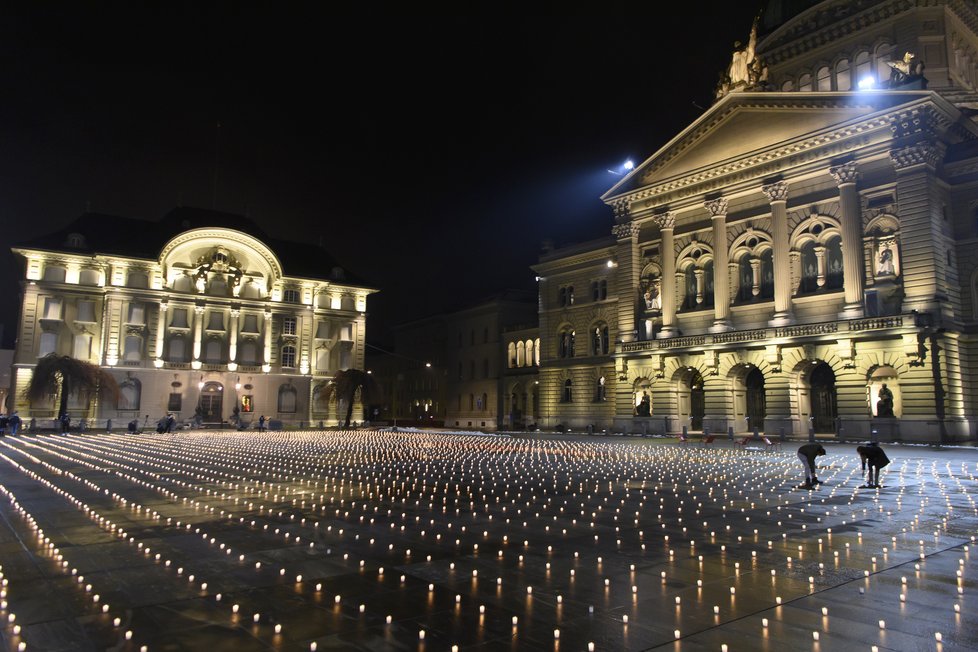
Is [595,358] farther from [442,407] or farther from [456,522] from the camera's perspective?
[456,522]

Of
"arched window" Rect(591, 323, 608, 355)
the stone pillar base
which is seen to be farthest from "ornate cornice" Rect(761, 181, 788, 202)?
"arched window" Rect(591, 323, 608, 355)

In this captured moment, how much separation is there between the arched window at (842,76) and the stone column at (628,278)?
57.5 feet

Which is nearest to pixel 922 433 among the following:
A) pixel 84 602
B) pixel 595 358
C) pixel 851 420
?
pixel 851 420

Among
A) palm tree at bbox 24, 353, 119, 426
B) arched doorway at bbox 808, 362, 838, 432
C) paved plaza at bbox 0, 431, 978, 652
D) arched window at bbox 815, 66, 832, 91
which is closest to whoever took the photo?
paved plaza at bbox 0, 431, 978, 652

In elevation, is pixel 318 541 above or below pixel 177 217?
below

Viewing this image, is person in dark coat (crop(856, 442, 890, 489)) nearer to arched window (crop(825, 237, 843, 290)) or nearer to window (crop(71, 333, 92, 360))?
arched window (crop(825, 237, 843, 290))

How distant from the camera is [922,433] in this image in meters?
34.9

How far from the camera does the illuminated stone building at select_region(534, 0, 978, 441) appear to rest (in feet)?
120

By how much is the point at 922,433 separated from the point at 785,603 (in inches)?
1340

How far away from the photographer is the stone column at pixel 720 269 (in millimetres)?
45375

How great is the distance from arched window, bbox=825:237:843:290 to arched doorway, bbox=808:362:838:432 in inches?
191

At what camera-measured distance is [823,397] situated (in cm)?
4197

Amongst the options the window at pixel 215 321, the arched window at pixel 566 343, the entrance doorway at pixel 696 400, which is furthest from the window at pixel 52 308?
the entrance doorway at pixel 696 400

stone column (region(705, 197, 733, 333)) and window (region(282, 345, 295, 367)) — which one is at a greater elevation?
stone column (region(705, 197, 733, 333))
